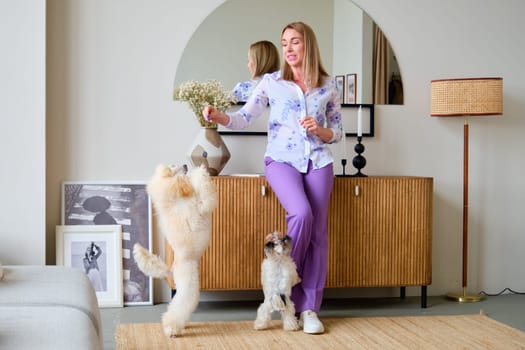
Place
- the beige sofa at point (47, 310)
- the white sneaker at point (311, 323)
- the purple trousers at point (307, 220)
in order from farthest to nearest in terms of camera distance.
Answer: the purple trousers at point (307, 220), the white sneaker at point (311, 323), the beige sofa at point (47, 310)

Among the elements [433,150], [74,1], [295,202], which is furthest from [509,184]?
[74,1]

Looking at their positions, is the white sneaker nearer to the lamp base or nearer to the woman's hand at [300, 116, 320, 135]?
the woman's hand at [300, 116, 320, 135]

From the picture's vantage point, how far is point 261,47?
430cm

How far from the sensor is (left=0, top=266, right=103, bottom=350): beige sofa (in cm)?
167

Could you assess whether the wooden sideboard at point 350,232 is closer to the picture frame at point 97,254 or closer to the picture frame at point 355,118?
the picture frame at point 97,254

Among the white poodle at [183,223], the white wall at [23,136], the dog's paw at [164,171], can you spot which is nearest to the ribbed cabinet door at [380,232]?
the white poodle at [183,223]

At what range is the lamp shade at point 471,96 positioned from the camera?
4.32 meters

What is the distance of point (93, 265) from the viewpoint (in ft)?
13.6

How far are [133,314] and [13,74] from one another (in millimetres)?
1350

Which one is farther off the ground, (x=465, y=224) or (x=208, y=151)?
(x=208, y=151)

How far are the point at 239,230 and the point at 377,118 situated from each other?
1134mm

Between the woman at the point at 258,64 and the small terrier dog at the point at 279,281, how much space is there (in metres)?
0.97

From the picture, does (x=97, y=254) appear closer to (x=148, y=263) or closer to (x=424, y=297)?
(x=148, y=263)

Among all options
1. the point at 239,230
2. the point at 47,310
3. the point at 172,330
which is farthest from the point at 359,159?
the point at 47,310
